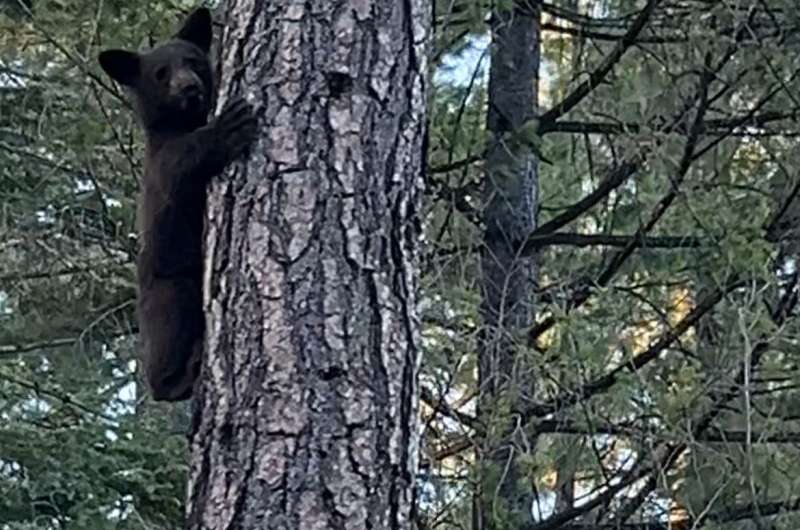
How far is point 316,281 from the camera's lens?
343cm

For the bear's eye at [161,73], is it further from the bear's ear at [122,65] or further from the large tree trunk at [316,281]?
the large tree trunk at [316,281]

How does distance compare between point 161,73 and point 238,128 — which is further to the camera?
point 161,73

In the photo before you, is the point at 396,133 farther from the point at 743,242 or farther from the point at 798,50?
the point at 798,50

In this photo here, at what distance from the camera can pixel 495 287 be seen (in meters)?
7.05

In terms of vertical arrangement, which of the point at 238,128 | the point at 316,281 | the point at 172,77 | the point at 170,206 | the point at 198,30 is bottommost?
the point at 316,281

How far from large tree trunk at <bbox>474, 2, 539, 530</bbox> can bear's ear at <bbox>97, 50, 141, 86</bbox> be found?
4.91 ft

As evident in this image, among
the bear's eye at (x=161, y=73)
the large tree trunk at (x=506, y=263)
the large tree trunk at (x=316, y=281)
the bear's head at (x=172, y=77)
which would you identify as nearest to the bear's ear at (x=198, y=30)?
the bear's head at (x=172, y=77)

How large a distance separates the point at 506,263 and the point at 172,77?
8.99 feet

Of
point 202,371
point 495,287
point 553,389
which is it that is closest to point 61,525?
point 495,287

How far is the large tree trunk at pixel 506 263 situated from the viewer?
5668 millimetres

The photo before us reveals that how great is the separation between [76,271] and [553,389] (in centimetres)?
231

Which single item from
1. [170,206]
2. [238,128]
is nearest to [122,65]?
[170,206]

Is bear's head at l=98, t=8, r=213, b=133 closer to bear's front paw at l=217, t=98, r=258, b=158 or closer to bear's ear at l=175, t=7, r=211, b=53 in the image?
bear's ear at l=175, t=7, r=211, b=53

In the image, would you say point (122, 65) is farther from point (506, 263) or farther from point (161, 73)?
point (506, 263)
